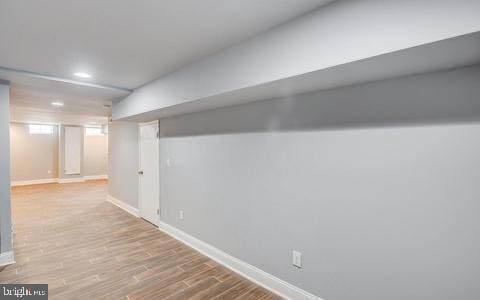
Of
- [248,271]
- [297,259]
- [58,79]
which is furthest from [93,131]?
[297,259]

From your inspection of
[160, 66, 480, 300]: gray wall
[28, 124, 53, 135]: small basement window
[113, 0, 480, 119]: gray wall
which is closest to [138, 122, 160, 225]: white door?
[160, 66, 480, 300]: gray wall

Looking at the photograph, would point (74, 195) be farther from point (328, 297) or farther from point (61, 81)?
point (328, 297)

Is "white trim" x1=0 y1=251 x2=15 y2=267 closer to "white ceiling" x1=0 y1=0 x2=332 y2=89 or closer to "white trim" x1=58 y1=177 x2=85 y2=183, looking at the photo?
"white ceiling" x1=0 y1=0 x2=332 y2=89

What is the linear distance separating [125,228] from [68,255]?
43.3 inches

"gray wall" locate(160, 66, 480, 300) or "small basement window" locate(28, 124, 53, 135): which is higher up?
"small basement window" locate(28, 124, 53, 135)

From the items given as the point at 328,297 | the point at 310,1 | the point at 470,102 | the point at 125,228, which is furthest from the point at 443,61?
the point at 125,228

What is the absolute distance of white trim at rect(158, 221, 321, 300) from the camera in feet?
7.27

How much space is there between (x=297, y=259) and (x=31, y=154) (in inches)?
429

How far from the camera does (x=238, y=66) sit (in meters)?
2.08

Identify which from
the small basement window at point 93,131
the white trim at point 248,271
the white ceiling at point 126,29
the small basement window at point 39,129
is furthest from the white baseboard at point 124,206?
the small basement window at point 39,129

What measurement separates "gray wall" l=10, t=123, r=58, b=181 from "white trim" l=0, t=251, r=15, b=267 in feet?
24.3

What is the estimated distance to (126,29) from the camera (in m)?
1.83

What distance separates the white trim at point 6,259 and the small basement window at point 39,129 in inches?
315

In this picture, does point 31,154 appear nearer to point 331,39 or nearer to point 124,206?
point 124,206
